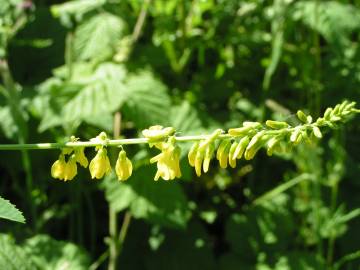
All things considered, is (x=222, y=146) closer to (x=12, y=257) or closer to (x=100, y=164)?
(x=100, y=164)

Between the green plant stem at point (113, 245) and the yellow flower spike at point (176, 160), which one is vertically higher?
the yellow flower spike at point (176, 160)

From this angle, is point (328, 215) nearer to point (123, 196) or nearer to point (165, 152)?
point (123, 196)

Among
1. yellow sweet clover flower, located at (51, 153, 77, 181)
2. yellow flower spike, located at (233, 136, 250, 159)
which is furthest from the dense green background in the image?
yellow flower spike, located at (233, 136, 250, 159)

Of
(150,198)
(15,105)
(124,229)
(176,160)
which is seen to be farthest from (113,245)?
(176,160)

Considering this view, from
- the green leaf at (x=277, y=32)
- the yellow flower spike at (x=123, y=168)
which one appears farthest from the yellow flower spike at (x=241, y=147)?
the green leaf at (x=277, y=32)

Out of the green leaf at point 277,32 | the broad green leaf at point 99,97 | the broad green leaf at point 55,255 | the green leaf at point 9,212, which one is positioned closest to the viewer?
the green leaf at point 9,212

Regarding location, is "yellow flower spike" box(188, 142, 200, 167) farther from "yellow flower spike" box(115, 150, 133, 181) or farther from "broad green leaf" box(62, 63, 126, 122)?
"broad green leaf" box(62, 63, 126, 122)

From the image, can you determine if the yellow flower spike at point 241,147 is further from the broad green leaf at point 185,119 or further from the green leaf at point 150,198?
the broad green leaf at point 185,119
